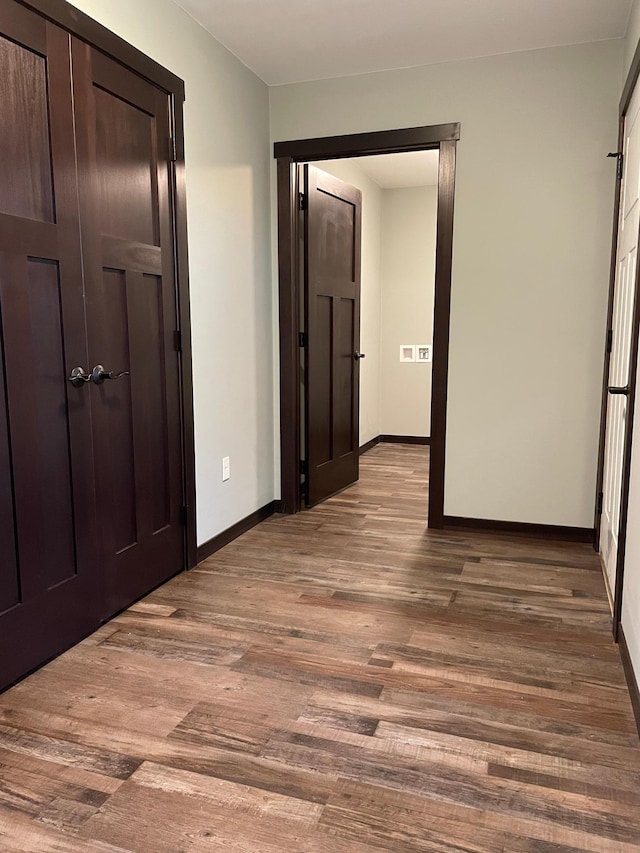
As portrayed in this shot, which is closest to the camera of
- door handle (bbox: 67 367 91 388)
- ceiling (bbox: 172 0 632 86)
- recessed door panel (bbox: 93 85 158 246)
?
door handle (bbox: 67 367 91 388)

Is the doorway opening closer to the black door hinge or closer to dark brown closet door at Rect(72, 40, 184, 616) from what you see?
dark brown closet door at Rect(72, 40, 184, 616)

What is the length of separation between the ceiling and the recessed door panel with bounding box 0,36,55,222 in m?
1.05

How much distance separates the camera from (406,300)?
6.24m

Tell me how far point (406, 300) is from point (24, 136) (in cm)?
463

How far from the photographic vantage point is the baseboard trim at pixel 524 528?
134 inches

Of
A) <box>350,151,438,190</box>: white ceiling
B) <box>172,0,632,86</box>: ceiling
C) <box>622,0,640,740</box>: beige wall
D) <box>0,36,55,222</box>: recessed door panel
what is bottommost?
Answer: <box>622,0,640,740</box>: beige wall

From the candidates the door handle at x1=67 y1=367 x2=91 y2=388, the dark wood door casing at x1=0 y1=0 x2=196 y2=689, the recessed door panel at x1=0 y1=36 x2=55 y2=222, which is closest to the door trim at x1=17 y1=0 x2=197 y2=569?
the dark wood door casing at x1=0 y1=0 x2=196 y2=689

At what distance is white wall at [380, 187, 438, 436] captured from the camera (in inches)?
240

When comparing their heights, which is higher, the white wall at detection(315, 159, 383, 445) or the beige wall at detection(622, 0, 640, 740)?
the white wall at detection(315, 159, 383, 445)

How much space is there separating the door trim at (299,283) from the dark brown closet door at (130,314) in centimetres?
107

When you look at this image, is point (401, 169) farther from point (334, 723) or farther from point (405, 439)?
point (334, 723)

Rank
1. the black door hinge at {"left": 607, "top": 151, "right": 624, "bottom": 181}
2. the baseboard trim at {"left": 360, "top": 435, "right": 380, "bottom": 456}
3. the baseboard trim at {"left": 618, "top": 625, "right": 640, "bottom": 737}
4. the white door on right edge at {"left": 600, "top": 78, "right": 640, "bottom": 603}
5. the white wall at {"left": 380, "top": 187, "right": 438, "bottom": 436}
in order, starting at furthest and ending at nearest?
the white wall at {"left": 380, "top": 187, "right": 438, "bottom": 436}
the baseboard trim at {"left": 360, "top": 435, "right": 380, "bottom": 456}
the black door hinge at {"left": 607, "top": 151, "right": 624, "bottom": 181}
the white door on right edge at {"left": 600, "top": 78, "right": 640, "bottom": 603}
the baseboard trim at {"left": 618, "top": 625, "right": 640, "bottom": 737}

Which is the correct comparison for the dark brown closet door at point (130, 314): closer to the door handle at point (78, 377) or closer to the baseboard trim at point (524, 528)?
the door handle at point (78, 377)

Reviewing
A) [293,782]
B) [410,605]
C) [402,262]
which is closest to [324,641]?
[410,605]
